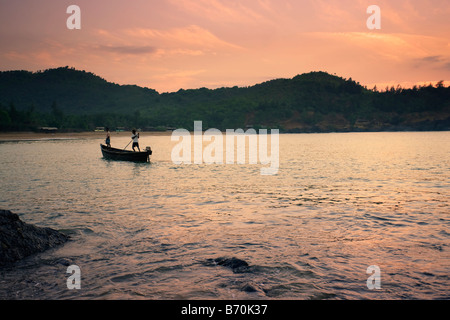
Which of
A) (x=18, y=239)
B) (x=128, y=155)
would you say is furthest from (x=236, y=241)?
(x=128, y=155)

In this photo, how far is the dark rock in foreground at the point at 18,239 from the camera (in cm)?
794

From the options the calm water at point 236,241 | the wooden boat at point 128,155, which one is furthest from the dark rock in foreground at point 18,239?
the wooden boat at point 128,155

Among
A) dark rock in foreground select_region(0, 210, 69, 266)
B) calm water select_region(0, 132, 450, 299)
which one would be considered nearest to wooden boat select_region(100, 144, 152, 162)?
calm water select_region(0, 132, 450, 299)

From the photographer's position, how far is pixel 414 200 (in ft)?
52.5

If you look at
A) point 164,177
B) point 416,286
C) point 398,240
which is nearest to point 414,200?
point 398,240

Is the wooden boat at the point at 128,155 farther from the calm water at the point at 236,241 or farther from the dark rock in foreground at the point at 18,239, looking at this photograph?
the dark rock in foreground at the point at 18,239

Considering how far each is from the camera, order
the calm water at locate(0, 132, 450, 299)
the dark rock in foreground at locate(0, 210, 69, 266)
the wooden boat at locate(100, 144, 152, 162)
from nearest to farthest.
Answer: the calm water at locate(0, 132, 450, 299)
the dark rock in foreground at locate(0, 210, 69, 266)
the wooden boat at locate(100, 144, 152, 162)

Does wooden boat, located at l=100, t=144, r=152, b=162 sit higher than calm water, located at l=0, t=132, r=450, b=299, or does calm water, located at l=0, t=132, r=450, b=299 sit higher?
wooden boat, located at l=100, t=144, r=152, b=162

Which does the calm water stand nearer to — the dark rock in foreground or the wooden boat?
the dark rock in foreground

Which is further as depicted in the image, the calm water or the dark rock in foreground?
the dark rock in foreground

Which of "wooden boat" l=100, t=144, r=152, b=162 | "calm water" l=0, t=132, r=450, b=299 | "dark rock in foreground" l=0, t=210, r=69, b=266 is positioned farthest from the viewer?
"wooden boat" l=100, t=144, r=152, b=162

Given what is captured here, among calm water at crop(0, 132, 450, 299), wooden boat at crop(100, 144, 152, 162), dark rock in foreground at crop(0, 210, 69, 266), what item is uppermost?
wooden boat at crop(100, 144, 152, 162)

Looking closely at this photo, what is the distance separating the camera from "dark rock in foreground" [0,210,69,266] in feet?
26.0

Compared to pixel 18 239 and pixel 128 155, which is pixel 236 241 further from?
pixel 128 155
